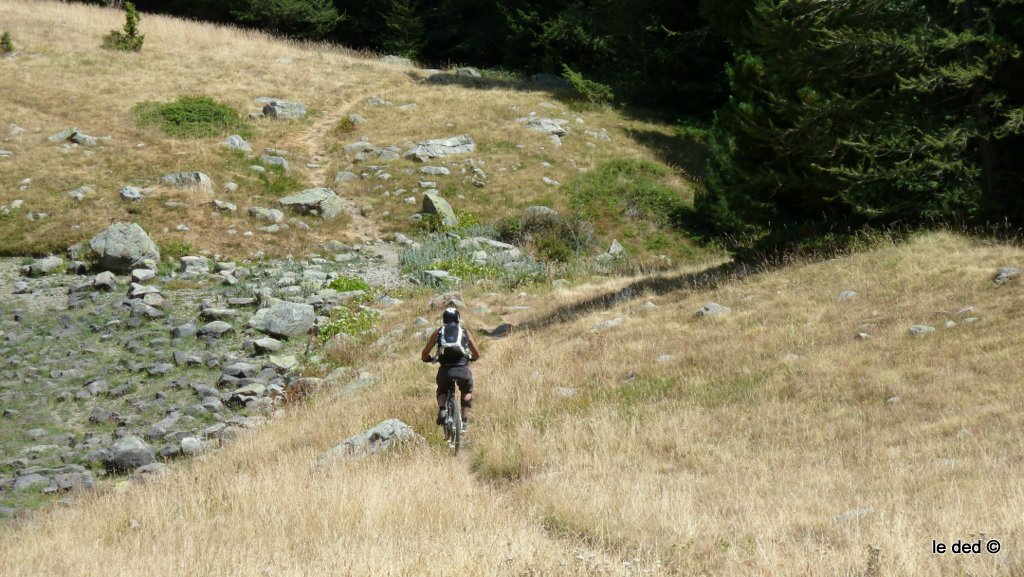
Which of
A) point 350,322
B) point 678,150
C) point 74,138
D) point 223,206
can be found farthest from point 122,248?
point 678,150

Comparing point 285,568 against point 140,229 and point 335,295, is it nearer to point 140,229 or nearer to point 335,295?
point 335,295

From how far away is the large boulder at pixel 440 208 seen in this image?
74.4 feet

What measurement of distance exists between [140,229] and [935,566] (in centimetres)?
1807

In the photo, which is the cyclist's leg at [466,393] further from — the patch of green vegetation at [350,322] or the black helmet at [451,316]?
the patch of green vegetation at [350,322]

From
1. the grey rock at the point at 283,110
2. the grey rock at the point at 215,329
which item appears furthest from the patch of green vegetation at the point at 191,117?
the grey rock at the point at 215,329

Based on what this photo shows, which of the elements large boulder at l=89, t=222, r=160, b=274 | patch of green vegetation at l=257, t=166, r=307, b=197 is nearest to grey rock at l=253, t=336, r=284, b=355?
large boulder at l=89, t=222, r=160, b=274

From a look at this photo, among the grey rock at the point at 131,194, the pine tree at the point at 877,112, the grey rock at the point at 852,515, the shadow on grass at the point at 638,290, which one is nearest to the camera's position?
the grey rock at the point at 852,515

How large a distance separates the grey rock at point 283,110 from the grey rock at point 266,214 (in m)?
7.78

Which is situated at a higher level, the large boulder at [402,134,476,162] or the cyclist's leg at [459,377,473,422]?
the cyclist's leg at [459,377,473,422]

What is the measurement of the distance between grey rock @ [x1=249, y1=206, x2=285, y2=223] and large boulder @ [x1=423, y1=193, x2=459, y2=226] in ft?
13.0

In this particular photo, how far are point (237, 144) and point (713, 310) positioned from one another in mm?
17234

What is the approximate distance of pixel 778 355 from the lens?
10484mm

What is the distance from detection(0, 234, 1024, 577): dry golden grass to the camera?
206 inches

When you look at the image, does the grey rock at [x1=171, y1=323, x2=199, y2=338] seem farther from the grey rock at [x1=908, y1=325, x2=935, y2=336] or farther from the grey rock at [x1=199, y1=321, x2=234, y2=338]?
the grey rock at [x1=908, y1=325, x2=935, y2=336]
